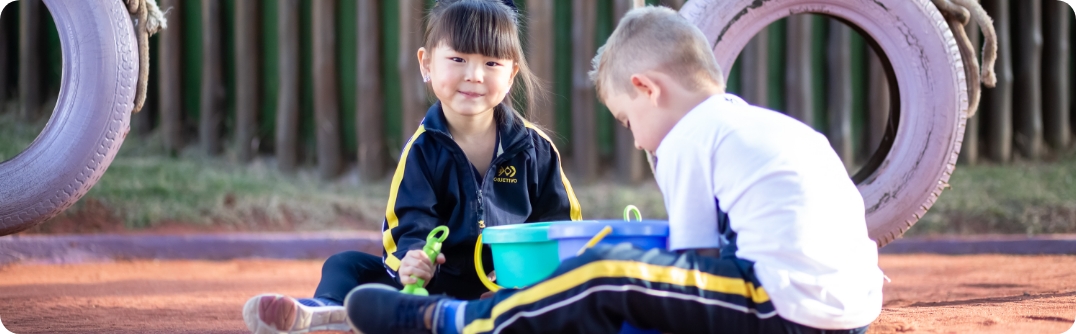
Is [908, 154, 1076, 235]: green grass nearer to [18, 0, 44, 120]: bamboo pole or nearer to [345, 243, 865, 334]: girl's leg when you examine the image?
[345, 243, 865, 334]: girl's leg

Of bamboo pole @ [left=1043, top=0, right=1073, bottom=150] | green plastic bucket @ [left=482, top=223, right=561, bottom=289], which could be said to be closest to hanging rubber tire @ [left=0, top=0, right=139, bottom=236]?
green plastic bucket @ [left=482, top=223, right=561, bottom=289]

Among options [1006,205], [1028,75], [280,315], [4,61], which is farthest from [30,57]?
[1028,75]

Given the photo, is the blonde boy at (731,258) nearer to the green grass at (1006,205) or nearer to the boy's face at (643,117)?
the boy's face at (643,117)

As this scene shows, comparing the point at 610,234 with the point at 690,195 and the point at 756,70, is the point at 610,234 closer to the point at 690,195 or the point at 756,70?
the point at 690,195

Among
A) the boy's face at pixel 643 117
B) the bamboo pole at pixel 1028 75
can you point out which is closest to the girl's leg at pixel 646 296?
the boy's face at pixel 643 117

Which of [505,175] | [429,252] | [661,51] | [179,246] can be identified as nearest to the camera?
[661,51]

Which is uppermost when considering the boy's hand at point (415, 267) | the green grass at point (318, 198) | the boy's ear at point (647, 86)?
the boy's ear at point (647, 86)

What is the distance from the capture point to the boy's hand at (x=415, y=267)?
2.05 metres

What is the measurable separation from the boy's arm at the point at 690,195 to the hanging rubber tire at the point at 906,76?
1.29 m

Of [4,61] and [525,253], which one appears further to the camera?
[4,61]

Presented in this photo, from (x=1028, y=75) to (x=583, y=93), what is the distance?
2.80 meters

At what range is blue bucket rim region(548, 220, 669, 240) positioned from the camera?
5.88 ft

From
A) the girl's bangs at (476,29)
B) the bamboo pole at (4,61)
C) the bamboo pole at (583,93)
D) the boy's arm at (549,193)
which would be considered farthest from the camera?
the bamboo pole at (4,61)

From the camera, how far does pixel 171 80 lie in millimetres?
5754
